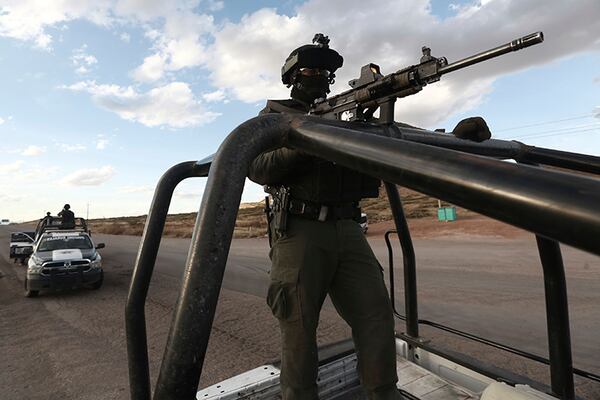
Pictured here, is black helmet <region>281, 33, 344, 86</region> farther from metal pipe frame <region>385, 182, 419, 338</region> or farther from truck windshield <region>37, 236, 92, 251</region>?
truck windshield <region>37, 236, 92, 251</region>

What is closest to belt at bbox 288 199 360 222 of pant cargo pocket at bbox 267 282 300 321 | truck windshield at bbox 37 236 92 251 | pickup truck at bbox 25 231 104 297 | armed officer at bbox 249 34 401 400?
armed officer at bbox 249 34 401 400

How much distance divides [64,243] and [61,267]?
1439 millimetres

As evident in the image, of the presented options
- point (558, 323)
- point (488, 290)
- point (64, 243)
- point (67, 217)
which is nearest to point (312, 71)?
point (558, 323)

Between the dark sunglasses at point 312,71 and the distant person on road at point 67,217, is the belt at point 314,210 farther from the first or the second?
the distant person on road at point 67,217

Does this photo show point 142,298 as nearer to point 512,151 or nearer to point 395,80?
point 395,80

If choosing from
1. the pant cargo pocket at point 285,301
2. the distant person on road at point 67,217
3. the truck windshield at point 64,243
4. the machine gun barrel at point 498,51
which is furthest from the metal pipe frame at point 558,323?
the distant person on road at point 67,217

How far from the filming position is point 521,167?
1.90 feet

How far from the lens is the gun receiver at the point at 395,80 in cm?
171

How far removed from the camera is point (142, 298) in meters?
1.53

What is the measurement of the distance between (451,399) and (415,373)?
0.32 meters

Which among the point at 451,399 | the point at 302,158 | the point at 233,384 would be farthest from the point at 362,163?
the point at 451,399

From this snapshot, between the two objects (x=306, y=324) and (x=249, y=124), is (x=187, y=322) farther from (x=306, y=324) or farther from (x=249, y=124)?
(x=306, y=324)

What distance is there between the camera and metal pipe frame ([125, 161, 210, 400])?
152cm

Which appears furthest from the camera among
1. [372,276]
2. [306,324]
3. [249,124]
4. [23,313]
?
[23,313]
